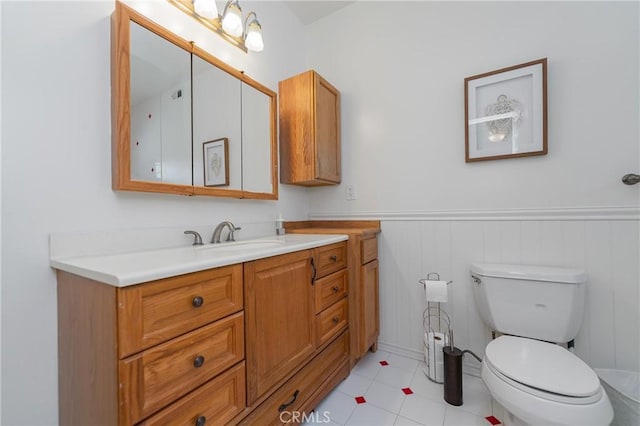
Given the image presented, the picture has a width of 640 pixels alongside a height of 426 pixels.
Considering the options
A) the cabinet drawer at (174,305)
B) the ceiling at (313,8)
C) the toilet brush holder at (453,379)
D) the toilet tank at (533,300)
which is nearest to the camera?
the cabinet drawer at (174,305)

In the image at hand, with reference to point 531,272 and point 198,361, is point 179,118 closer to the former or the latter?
point 198,361

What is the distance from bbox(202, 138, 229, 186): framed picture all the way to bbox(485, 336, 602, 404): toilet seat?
1.53 metres

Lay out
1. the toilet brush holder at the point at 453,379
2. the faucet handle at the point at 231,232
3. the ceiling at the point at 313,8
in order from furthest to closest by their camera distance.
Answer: the ceiling at the point at 313,8, the faucet handle at the point at 231,232, the toilet brush holder at the point at 453,379

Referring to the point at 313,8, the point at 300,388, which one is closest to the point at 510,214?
the point at 300,388

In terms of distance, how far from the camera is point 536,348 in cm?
115

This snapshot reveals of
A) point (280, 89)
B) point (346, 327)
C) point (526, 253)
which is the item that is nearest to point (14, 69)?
point (280, 89)

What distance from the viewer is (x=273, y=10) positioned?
76.0 inches

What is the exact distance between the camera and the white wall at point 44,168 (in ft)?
2.72

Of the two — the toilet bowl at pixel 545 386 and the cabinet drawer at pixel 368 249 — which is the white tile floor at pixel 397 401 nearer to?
the toilet bowl at pixel 545 386

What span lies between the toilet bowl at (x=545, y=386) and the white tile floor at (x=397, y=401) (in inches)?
9.8

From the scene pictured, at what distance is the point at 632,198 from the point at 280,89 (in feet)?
6.83

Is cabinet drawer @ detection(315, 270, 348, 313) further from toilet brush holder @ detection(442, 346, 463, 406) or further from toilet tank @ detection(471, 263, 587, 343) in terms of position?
toilet tank @ detection(471, 263, 587, 343)

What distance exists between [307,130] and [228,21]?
28.7 inches
